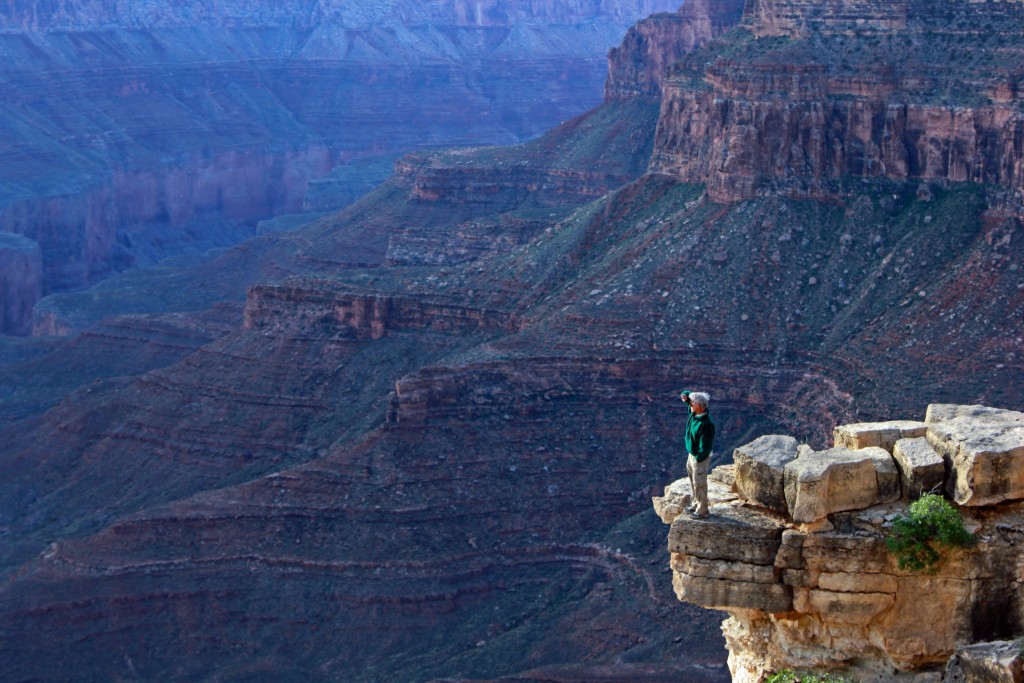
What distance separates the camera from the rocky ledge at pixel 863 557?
2594 centimetres

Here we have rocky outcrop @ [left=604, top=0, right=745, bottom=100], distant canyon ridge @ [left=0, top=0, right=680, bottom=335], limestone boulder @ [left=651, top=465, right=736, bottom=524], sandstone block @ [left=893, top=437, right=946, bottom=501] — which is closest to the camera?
sandstone block @ [left=893, top=437, right=946, bottom=501]

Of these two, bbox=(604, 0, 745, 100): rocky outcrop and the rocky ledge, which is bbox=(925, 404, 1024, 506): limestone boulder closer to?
the rocky ledge

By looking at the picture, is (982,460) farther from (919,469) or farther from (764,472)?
(764,472)

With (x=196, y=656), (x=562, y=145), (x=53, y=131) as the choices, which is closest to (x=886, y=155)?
(x=196, y=656)

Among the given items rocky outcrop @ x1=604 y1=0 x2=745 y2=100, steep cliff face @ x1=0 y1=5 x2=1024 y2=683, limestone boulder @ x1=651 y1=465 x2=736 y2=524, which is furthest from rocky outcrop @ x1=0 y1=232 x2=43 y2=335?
limestone boulder @ x1=651 y1=465 x2=736 y2=524

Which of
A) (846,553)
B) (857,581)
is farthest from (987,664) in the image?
(846,553)

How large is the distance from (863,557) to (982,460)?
6.52 ft

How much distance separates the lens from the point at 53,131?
555 feet

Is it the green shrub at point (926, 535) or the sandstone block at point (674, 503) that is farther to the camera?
the sandstone block at point (674, 503)

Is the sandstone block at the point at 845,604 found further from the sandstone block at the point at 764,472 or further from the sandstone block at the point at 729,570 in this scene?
the sandstone block at the point at 764,472

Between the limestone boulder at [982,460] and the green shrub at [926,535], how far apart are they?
346 mm

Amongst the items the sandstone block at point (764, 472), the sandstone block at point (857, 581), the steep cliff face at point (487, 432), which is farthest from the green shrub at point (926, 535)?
the steep cliff face at point (487, 432)

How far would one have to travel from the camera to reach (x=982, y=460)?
25.6 metres

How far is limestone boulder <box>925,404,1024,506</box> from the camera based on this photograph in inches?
1008
